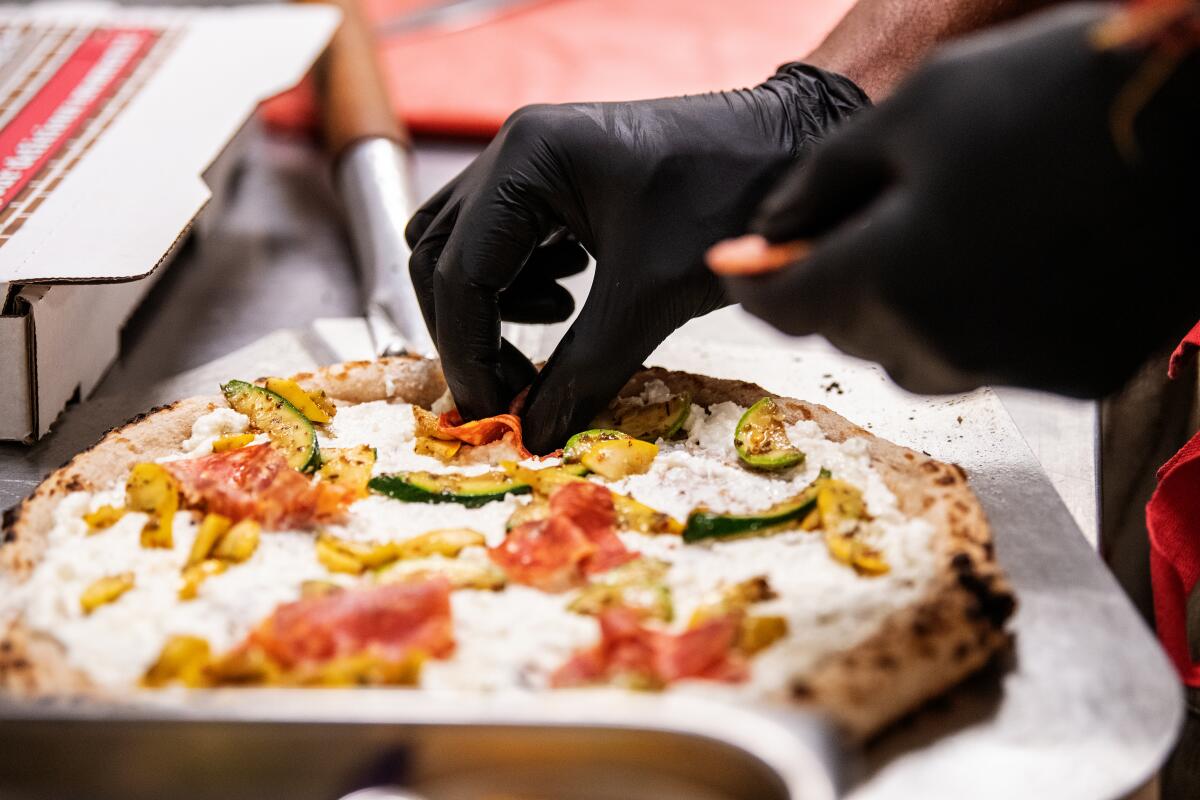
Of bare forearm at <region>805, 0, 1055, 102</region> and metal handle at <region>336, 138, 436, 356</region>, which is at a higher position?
bare forearm at <region>805, 0, 1055, 102</region>

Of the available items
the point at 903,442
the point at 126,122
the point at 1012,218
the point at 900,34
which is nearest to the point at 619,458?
the point at 903,442

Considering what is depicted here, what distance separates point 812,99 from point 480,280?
742 millimetres

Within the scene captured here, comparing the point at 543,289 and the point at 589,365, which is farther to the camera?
the point at 543,289

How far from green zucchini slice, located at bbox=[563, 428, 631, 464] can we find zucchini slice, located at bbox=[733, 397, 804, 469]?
0.21m

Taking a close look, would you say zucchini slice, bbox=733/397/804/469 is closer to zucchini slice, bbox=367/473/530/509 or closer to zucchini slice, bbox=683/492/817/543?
zucchini slice, bbox=683/492/817/543

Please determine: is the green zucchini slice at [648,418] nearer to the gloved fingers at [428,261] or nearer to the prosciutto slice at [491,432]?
the prosciutto slice at [491,432]

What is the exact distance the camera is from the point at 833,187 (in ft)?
4.82

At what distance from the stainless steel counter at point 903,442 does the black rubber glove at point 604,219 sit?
0.55 m

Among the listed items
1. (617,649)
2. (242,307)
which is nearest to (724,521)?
(617,649)

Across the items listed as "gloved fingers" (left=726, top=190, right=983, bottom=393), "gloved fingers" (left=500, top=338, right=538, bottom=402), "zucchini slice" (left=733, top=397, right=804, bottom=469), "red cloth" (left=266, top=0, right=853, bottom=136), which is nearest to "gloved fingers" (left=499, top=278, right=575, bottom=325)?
"gloved fingers" (left=500, top=338, right=538, bottom=402)

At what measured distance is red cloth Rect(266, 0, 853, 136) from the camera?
12.6 feet

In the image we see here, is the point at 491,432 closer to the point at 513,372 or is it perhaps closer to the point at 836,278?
the point at 513,372

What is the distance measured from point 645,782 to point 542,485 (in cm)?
70

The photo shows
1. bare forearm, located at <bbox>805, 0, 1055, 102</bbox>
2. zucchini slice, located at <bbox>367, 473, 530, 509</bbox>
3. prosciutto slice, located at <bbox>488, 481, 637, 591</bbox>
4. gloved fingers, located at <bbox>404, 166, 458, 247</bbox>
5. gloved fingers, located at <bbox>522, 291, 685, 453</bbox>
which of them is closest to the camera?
prosciutto slice, located at <bbox>488, 481, 637, 591</bbox>
